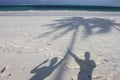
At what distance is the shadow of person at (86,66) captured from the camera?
4.59m

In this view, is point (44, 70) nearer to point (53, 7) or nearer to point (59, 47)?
point (59, 47)

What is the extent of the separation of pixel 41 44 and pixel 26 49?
0.52 m

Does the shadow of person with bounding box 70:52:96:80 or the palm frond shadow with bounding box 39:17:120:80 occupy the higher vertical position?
the shadow of person with bounding box 70:52:96:80

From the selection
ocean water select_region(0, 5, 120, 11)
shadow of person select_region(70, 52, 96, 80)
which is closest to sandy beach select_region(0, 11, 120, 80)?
shadow of person select_region(70, 52, 96, 80)

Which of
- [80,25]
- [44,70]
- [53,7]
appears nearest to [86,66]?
[44,70]

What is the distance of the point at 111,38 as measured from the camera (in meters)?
6.89

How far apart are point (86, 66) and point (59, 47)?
134cm

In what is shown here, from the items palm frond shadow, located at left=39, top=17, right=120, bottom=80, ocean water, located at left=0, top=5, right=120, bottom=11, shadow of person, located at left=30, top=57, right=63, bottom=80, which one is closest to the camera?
shadow of person, located at left=30, top=57, right=63, bottom=80

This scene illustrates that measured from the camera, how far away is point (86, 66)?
5027mm

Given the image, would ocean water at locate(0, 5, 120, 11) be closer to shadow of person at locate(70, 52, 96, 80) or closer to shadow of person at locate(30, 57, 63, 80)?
shadow of person at locate(70, 52, 96, 80)

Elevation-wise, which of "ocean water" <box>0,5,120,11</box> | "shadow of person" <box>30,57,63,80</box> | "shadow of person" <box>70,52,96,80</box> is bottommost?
"ocean water" <box>0,5,120,11</box>

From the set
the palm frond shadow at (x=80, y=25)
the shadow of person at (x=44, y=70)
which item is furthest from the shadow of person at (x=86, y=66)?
the palm frond shadow at (x=80, y=25)

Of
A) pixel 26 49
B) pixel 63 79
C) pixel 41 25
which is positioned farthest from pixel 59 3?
pixel 63 79

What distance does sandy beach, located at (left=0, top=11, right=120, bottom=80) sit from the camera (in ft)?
15.6
